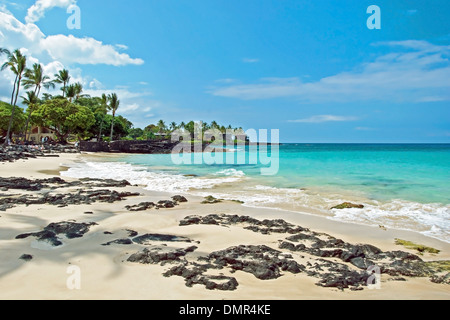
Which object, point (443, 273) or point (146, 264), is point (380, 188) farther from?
point (146, 264)

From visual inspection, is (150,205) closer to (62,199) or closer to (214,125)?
(62,199)

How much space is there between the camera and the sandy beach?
139 inches

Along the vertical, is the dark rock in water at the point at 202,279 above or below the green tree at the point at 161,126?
below

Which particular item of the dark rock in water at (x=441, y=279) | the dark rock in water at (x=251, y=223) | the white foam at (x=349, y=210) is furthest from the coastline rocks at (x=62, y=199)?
the dark rock in water at (x=441, y=279)

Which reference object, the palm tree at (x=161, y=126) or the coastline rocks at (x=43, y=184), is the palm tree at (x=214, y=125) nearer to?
the palm tree at (x=161, y=126)

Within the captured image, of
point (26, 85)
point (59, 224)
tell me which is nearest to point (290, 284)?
point (59, 224)

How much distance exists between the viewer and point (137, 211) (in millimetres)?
8367

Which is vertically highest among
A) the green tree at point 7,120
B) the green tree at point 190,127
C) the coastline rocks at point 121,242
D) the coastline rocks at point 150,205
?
the green tree at point 190,127

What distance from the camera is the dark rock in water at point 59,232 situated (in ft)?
17.4

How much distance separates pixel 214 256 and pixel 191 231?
72.7 inches

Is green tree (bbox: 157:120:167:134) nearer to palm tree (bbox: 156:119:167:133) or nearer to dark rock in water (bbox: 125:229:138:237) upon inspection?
palm tree (bbox: 156:119:167:133)

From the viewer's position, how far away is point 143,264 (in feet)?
14.3

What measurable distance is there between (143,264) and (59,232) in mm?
2639

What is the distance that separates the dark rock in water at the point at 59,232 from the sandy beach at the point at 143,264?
0.13 meters
